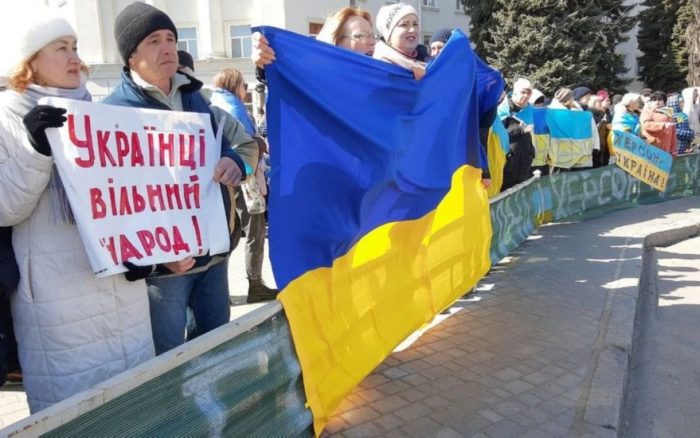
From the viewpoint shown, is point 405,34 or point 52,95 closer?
point 52,95

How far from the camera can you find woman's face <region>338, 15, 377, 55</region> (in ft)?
12.6

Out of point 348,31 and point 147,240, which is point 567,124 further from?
point 147,240

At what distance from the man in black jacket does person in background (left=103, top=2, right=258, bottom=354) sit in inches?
17.1

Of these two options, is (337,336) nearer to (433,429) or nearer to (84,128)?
(433,429)

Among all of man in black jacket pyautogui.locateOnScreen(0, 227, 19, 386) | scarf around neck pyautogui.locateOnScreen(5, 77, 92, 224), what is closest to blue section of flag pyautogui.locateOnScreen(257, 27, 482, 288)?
scarf around neck pyautogui.locateOnScreen(5, 77, 92, 224)

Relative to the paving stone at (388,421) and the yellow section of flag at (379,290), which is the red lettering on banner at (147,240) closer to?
the yellow section of flag at (379,290)

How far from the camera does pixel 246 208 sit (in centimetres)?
538

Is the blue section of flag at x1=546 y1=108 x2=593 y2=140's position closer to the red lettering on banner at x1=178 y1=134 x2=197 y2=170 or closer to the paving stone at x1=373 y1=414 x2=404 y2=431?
the paving stone at x1=373 y1=414 x2=404 y2=431

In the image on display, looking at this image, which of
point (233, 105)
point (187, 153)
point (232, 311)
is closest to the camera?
point (187, 153)

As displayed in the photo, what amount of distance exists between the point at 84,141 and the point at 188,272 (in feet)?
2.39

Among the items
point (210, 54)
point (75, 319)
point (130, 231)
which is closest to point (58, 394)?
point (75, 319)

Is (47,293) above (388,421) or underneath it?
above

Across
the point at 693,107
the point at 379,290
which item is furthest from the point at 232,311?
the point at 693,107

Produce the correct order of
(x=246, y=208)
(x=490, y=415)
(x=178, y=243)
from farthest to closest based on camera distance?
(x=246, y=208) → (x=490, y=415) → (x=178, y=243)
